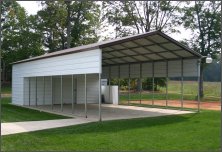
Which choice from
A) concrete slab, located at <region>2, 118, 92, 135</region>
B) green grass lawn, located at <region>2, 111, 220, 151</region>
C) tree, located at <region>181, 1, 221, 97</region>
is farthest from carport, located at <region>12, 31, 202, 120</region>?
tree, located at <region>181, 1, 221, 97</region>

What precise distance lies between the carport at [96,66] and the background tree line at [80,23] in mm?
16163

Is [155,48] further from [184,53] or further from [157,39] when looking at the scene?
[157,39]

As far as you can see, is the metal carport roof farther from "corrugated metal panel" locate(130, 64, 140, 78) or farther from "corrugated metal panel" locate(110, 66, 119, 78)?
"corrugated metal panel" locate(110, 66, 119, 78)

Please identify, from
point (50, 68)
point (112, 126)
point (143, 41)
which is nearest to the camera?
point (112, 126)

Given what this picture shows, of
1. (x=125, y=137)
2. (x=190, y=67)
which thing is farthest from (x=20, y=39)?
(x=125, y=137)

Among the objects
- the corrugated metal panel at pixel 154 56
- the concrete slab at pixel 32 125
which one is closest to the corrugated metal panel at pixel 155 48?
the corrugated metal panel at pixel 154 56

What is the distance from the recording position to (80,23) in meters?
48.6

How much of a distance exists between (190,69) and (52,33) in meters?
31.4

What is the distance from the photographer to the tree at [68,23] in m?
46.7

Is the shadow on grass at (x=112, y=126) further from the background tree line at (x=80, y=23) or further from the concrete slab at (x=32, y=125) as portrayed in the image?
the background tree line at (x=80, y=23)

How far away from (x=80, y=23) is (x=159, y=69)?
93.7 ft

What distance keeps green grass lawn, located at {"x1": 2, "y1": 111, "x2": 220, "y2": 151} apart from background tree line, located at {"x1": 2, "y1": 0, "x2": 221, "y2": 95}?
87.2 feet

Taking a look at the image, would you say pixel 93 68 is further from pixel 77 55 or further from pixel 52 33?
pixel 52 33

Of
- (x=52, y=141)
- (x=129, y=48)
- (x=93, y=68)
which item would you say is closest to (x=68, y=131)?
(x=52, y=141)
